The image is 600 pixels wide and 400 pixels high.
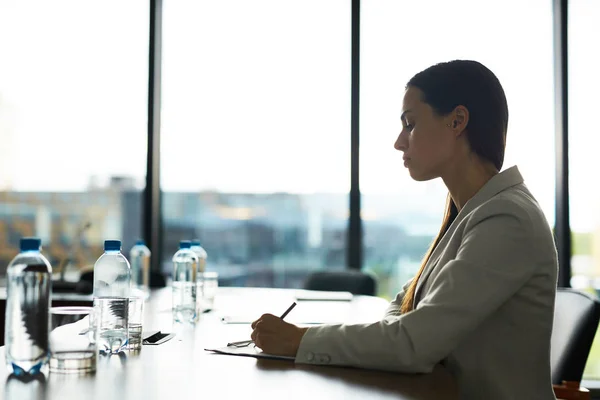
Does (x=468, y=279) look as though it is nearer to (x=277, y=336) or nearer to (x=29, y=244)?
(x=277, y=336)

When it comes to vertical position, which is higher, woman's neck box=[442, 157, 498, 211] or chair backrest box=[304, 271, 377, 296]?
woman's neck box=[442, 157, 498, 211]

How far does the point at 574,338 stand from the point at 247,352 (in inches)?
38.4

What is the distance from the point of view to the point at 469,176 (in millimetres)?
1637

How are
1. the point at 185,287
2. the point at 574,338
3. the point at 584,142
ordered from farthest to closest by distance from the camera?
1. the point at 584,142
2. the point at 185,287
3. the point at 574,338

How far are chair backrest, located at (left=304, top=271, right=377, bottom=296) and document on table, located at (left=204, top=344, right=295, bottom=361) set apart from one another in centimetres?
207

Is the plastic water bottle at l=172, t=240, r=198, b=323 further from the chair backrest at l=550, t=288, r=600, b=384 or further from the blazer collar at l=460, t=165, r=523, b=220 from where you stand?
the chair backrest at l=550, t=288, r=600, b=384

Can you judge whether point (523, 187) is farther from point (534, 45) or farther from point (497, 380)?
point (534, 45)

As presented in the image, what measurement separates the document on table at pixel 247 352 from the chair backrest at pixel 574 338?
91 cm

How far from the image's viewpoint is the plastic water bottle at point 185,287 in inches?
82.8

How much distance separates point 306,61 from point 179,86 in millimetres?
892

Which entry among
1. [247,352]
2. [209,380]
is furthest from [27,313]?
[247,352]

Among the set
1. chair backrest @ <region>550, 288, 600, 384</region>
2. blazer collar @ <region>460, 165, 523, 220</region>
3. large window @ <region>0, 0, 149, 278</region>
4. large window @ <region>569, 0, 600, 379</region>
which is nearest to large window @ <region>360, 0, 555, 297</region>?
large window @ <region>569, 0, 600, 379</region>

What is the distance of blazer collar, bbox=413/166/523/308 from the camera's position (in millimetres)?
1521

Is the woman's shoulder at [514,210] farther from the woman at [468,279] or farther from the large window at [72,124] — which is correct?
the large window at [72,124]
